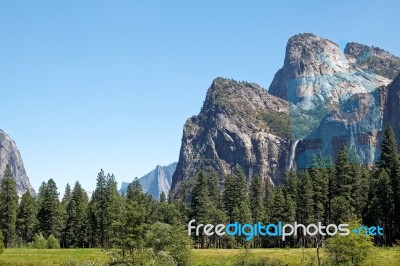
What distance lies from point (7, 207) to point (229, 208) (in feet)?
160

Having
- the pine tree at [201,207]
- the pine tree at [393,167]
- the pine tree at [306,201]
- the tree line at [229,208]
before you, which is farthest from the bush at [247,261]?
the pine tree at [201,207]

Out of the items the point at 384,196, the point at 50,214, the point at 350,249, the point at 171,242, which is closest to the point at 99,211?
the point at 50,214

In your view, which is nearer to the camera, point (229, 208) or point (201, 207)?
point (201, 207)

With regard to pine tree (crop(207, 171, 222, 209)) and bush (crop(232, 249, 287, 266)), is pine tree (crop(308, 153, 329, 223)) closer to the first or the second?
pine tree (crop(207, 171, 222, 209))

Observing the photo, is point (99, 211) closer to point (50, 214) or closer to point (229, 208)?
point (50, 214)

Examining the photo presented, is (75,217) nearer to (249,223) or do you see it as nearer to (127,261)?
(249,223)

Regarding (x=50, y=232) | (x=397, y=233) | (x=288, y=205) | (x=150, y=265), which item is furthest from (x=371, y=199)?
(x=50, y=232)

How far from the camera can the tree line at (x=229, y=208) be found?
84.6 meters

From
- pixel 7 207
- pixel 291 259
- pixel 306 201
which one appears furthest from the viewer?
pixel 7 207

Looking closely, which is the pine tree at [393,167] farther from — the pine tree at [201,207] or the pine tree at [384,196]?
the pine tree at [201,207]

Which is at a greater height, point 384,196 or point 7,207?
point 384,196

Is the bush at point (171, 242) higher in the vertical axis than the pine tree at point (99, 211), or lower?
lower

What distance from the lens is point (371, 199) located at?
89125 mm

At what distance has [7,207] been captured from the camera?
100188mm
